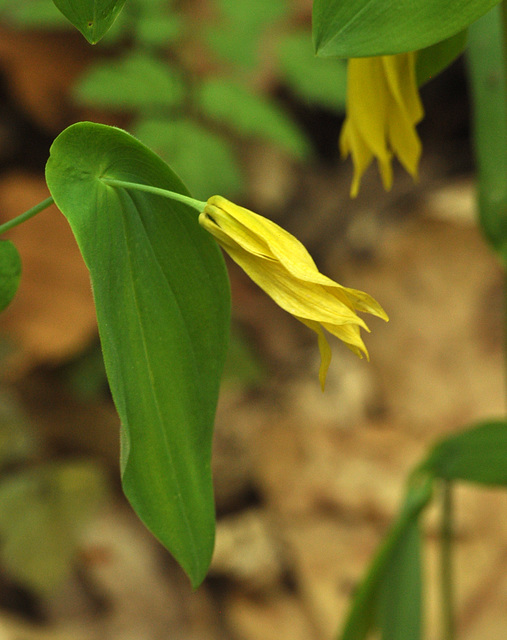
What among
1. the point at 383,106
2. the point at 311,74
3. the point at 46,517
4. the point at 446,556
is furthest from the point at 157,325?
the point at 311,74

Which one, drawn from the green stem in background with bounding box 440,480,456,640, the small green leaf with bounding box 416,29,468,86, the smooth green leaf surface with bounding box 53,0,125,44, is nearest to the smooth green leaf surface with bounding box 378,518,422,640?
the green stem in background with bounding box 440,480,456,640

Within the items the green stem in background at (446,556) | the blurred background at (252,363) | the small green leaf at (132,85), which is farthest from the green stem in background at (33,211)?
the small green leaf at (132,85)

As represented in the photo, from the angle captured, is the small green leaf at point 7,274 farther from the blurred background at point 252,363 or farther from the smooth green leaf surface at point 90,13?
the blurred background at point 252,363

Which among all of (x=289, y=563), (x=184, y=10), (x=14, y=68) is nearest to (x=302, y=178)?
(x=184, y=10)

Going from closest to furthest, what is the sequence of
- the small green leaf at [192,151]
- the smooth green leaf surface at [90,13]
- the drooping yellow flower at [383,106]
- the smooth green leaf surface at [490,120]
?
the smooth green leaf surface at [90,13] < the drooping yellow flower at [383,106] < the smooth green leaf surface at [490,120] < the small green leaf at [192,151]

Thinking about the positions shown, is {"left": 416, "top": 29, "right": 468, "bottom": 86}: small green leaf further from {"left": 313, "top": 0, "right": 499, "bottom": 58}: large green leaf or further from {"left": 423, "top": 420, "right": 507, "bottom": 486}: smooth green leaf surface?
{"left": 423, "top": 420, "right": 507, "bottom": 486}: smooth green leaf surface

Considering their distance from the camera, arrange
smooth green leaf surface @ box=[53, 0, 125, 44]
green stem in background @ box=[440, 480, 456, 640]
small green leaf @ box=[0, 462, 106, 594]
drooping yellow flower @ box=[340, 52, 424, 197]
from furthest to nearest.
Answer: small green leaf @ box=[0, 462, 106, 594] < green stem in background @ box=[440, 480, 456, 640] < drooping yellow flower @ box=[340, 52, 424, 197] < smooth green leaf surface @ box=[53, 0, 125, 44]

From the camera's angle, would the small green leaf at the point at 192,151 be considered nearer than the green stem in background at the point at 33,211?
No

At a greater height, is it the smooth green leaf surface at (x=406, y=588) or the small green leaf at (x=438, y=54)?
the small green leaf at (x=438, y=54)
